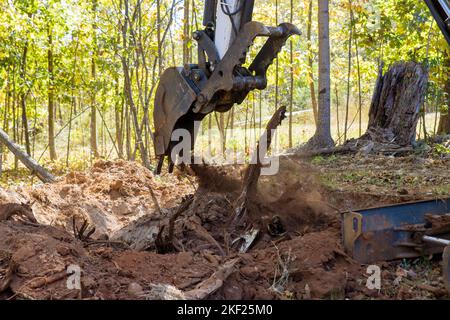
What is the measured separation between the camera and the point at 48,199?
6.80 m

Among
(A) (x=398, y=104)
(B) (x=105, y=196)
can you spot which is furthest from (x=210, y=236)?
(A) (x=398, y=104)

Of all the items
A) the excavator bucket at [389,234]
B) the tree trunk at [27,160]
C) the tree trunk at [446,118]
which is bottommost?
the excavator bucket at [389,234]

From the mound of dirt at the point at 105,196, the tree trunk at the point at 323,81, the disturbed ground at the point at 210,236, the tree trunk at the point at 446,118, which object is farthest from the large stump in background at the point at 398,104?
the mound of dirt at the point at 105,196

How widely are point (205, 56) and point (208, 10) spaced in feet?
1.40

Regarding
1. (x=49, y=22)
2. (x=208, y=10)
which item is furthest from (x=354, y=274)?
(x=49, y=22)

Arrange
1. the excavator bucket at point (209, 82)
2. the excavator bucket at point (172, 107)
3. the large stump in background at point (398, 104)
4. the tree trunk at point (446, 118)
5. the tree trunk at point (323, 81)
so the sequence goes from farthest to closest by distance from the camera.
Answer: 1. the tree trunk at point (446, 118)
2. the tree trunk at point (323, 81)
3. the large stump in background at point (398, 104)
4. the excavator bucket at point (172, 107)
5. the excavator bucket at point (209, 82)

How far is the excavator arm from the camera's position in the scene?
13.8ft

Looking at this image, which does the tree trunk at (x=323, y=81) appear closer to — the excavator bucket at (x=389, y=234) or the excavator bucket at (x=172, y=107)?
the excavator bucket at (x=172, y=107)

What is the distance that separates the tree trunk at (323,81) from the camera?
10.3m

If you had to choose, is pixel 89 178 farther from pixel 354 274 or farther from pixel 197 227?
pixel 354 274

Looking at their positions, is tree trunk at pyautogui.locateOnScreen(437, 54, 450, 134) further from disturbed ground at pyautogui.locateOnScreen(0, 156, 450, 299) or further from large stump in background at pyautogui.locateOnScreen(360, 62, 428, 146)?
disturbed ground at pyautogui.locateOnScreen(0, 156, 450, 299)

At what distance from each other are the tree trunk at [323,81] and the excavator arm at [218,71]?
581 cm

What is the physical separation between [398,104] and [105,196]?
5483 millimetres

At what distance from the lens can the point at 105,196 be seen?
7473 mm
